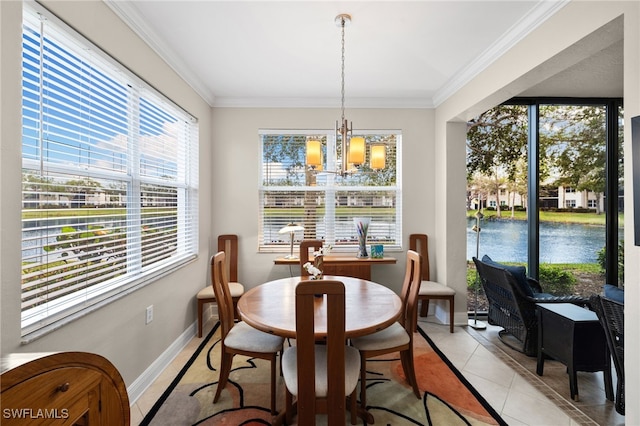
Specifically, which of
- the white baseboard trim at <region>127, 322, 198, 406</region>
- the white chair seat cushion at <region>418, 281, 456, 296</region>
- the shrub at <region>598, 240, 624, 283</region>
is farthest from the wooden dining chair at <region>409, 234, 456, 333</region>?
the white baseboard trim at <region>127, 322, 198, 406</region>

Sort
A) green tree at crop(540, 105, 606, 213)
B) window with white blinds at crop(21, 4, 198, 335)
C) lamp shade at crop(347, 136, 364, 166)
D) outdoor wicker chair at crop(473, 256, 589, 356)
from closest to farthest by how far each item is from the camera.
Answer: window with white blinds at crop(21, 4, 198, 335) → lamp shade at crop(347, 136, 364, 166) → outdoor wicker chair at crop(473, 256, 589, 356) → green tree at crop(540, 105, 606, 213)

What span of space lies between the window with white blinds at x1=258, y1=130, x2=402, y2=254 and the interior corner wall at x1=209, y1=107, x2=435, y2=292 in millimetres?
115

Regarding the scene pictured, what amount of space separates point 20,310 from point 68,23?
147 cm

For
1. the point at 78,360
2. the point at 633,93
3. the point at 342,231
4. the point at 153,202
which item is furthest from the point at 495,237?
the point at 78,360

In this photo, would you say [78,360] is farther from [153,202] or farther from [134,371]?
[153,202]

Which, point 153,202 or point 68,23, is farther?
point 153,202

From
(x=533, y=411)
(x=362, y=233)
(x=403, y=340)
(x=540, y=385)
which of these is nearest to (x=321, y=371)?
(x=403, y=340)

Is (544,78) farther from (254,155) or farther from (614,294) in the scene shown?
(254,155)

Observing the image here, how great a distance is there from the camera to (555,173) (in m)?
3.65

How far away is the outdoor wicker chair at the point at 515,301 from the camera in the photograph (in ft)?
8.63

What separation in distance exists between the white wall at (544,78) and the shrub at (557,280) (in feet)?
3.75

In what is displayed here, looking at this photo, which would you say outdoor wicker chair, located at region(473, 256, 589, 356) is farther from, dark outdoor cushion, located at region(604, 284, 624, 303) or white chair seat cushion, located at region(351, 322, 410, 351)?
Result: white chair seat cushion, located at region(351, 322, 410, 351)

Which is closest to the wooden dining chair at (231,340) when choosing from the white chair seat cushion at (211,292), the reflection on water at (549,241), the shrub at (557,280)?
the white chair seat cushion at (211,292)

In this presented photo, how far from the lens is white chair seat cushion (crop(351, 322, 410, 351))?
6.60 feet
